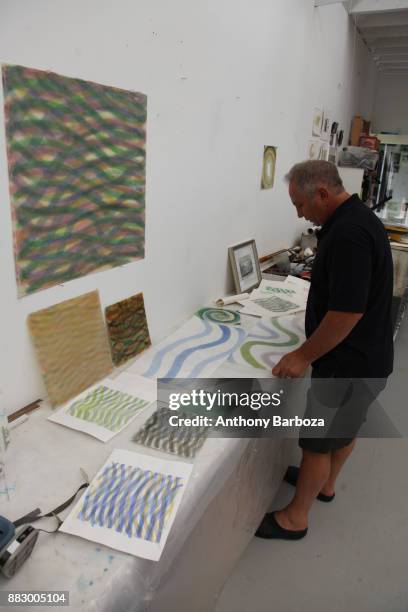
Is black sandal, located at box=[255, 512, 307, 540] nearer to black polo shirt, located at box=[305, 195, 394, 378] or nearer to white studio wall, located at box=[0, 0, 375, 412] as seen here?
black polo shirt, located at box=[305, 195, 394, 378]

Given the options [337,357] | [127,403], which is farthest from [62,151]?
[337,357]

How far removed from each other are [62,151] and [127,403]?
0.78m

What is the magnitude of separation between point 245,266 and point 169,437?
1.39 meters

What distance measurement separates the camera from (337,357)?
55.5 inches

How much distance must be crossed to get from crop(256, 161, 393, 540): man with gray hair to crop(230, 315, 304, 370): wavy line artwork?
5.5 inches

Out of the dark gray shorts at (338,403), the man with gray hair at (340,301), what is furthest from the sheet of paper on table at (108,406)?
the dark gray shorts at (338,403)

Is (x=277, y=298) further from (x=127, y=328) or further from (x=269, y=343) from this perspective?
(x=127, y=328)

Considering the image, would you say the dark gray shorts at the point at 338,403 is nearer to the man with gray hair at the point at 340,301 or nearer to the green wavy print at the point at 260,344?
the man with gray hair at the point at 340,301

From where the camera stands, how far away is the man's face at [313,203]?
137 centimetres

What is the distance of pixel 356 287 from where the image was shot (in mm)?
1229

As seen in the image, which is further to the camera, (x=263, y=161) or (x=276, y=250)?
(x=276, y=250)

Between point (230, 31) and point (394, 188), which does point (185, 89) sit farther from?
point (394, 188)

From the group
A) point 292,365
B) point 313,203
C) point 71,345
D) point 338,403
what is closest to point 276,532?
point 338,403

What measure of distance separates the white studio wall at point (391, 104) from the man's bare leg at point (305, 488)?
5234mm
